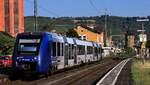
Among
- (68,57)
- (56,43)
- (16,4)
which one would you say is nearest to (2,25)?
(16,4)

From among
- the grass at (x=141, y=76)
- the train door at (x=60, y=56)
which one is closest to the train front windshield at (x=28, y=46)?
the train door at (x=60, y=56)

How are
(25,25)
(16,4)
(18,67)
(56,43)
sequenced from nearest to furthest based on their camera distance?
(18,67), (56,43), (16,4), (25,25)

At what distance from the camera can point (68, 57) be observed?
4422cm

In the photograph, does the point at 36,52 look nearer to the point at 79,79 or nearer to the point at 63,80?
the point at 63,80

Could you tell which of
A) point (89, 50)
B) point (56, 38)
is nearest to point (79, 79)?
point (56, 38)

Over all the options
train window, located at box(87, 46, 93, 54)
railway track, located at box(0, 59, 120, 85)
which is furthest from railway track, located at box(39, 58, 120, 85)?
train window, located at box(87, 46, 93, 54)

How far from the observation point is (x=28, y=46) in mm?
32406

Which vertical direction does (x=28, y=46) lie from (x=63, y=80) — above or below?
A: above

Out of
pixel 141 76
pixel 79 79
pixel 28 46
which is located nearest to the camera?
pixel 28 46

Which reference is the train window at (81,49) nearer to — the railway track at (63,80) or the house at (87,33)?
the railway track at (63,80)

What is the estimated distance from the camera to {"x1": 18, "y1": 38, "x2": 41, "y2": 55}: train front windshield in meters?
32.2

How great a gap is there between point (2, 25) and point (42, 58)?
235ft

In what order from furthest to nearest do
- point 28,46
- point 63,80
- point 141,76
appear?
1. point 141,76
2. point 63,80
3. point 28,46

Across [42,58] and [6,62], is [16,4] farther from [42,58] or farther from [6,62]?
[42,58]
